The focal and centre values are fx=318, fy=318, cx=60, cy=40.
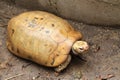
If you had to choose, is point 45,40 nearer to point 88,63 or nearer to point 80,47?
point 80,47

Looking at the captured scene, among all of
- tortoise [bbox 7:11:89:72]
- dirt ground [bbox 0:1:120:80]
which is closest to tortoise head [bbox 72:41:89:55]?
tortoise [bbox 7:11:89:72]

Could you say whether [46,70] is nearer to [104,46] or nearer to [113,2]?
[104,46]

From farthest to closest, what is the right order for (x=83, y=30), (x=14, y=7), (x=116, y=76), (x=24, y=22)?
(x=14, y=7) → (x=83, y=30) → (x=24, y=22) → (x=116, y=76)

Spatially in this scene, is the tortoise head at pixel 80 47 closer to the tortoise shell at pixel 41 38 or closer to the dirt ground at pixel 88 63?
the tortoise shell at pixel 41 38

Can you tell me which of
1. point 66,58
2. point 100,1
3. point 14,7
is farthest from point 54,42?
point 14,7

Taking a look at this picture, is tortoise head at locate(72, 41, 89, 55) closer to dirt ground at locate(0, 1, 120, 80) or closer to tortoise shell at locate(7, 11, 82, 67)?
tortoise shell at locate(7, 11, 82, 67)

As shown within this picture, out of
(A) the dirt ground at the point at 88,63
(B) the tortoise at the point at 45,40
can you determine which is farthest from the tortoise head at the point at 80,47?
(A) the dirt ground at the point at 88,63

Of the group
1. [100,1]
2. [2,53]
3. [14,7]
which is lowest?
[2,53]

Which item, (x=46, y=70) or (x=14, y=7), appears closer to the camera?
(x=46, y=70)
